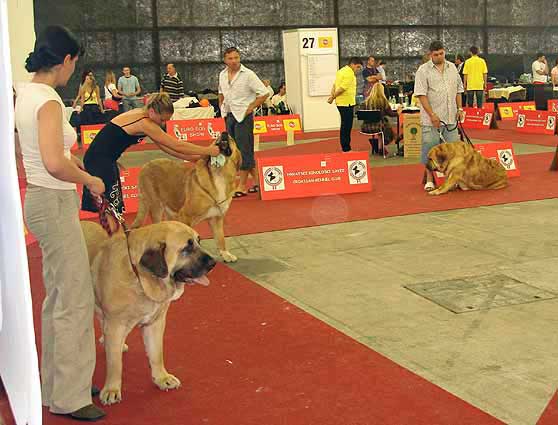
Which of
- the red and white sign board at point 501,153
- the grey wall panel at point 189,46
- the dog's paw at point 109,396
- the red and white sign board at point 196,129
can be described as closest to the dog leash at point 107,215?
the dog's paw at point 109,396

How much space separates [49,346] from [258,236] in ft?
15.1

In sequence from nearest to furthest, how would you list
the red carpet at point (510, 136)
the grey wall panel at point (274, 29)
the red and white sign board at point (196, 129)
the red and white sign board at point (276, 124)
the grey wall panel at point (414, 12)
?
the red carpet at point (510, 136) → the red and white sign board at point (196, 129) → the red and white sign board at point (276, 124) → the grey wall panel at point (274, 29) → the grey wall panel at point (414, 12)

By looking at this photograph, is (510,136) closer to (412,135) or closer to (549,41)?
(412,135)

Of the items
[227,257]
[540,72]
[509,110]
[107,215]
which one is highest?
Answer: [540,72]

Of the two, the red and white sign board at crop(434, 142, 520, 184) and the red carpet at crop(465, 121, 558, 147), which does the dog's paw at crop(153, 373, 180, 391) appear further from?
the red carpet at crop(465, 121, 558, 147)

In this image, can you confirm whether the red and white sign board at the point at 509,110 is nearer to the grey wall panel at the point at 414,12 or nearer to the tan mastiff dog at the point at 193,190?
the grey wall panel at the point at 414,12

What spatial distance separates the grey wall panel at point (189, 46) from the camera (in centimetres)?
2622

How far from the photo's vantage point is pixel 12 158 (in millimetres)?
699

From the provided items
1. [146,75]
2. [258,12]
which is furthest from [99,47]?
[258,12]

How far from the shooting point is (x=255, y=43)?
89.6 feet

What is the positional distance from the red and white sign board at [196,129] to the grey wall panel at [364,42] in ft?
34.8

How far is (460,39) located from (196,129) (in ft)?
50.1

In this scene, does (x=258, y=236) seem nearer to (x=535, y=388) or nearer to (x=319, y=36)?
(x=535, y=388)

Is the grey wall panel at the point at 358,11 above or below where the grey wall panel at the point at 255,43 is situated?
above
